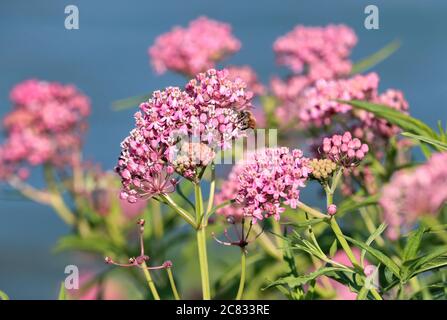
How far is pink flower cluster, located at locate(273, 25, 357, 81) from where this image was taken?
3033 mm

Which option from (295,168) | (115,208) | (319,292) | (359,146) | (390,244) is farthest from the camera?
(115,208)

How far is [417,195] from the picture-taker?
5.59 ft

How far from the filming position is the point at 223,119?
1.59 meters

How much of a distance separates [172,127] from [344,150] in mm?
362

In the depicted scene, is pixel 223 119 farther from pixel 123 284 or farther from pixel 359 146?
pixel 123 284

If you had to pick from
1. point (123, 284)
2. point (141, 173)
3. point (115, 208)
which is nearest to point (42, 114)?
point (115, 208)

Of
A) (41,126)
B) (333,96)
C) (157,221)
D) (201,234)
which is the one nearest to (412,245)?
(201,234)

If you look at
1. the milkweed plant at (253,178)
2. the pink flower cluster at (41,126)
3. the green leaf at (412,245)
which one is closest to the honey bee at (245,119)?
the milkweed plant at (253,178)

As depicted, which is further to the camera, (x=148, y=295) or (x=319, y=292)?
(x=148, y=295)

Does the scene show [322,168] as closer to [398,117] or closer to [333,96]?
[398,117]

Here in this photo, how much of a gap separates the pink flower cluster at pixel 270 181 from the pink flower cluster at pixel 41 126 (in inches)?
73.6

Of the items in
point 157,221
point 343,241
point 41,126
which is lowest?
point 343,241

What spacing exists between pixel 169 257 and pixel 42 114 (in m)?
0.78

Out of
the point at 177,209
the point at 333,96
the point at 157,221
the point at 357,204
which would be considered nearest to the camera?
the point at 177,209
